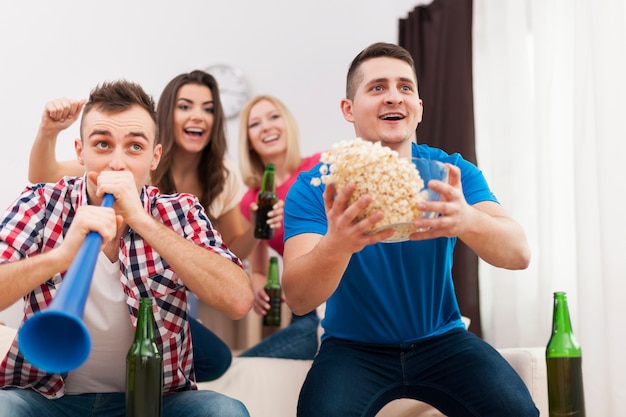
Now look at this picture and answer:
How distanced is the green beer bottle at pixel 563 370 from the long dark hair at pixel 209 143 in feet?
5.08

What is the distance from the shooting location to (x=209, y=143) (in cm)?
289

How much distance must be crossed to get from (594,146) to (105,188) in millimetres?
1872

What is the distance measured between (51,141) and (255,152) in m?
1.18

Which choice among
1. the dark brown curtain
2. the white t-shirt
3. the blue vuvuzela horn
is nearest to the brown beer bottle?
the dark brown curtain

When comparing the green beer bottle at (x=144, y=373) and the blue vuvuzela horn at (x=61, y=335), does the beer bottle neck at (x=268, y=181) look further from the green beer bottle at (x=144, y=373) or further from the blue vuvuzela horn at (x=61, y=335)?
the blue vuvuzela horn at (x=61, y=335)

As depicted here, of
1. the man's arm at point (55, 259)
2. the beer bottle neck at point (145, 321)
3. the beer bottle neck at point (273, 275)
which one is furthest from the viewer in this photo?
the beer bottle neck at point (273, 275)

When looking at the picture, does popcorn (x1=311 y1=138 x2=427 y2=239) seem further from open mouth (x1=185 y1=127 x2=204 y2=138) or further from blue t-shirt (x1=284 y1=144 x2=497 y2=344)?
open mouth (x1=185 y1=127 x2=204 y2=138)

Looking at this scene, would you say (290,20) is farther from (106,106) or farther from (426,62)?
(106,106)

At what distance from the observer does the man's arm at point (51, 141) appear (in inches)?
85.3

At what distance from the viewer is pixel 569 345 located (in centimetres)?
167

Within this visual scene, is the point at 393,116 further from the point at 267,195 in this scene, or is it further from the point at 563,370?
the point at 267,195

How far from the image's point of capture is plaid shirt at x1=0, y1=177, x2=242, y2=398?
162cm

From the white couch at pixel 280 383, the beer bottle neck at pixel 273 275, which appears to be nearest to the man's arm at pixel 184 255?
the white couch at pixel 280 383

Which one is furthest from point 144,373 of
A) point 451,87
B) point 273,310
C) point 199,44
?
point 199,44
